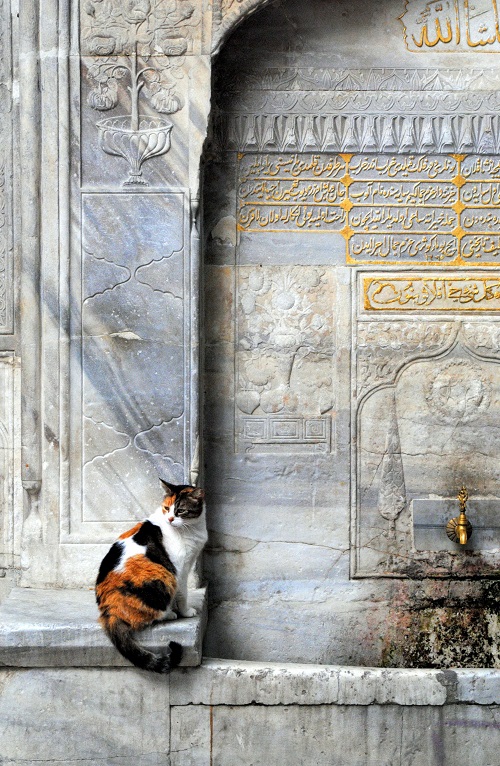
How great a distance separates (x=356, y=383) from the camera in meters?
4.67

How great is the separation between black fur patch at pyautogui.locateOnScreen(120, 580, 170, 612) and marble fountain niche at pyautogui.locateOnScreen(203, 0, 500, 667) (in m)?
1.06

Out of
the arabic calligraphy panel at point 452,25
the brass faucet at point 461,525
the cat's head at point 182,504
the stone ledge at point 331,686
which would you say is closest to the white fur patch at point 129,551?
the cat's head at point 182,504

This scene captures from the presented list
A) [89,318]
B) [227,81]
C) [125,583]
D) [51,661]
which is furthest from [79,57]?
[51,661]

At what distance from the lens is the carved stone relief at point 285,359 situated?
466 cm

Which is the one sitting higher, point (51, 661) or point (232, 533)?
point (232, 533)

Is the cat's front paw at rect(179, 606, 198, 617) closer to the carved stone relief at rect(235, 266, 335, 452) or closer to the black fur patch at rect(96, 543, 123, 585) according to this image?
the black fur patch at rect(96, 543, 123, 585)

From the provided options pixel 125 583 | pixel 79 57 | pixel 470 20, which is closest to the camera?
pixel 125 583

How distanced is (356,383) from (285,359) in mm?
390

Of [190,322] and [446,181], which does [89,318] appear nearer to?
[190,322]

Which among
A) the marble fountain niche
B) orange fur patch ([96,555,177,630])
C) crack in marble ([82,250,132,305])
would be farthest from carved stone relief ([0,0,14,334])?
orange fur patch ([96,555,177,630])

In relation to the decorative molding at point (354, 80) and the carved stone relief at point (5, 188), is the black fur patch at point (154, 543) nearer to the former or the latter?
the carved stone relief at point (5, 188)

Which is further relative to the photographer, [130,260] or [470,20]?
[470,20]

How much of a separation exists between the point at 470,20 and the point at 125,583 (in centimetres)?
327

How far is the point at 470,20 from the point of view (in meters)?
4.59
